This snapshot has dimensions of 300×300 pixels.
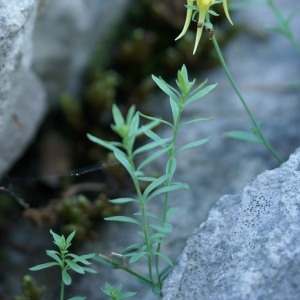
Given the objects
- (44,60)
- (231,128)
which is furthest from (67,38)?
(231,128)

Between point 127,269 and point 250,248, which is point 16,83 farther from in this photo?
point 250,248

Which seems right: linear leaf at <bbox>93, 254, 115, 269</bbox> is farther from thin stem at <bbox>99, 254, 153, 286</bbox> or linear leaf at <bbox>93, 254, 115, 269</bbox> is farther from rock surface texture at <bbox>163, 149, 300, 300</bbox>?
rock surface texture at <bbox>163, 149, 300, 300</bbox>

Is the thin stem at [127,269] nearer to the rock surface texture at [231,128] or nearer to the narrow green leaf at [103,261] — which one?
the narrow green leaf at [103,261]

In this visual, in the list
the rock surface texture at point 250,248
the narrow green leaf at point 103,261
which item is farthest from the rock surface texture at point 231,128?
the rock surface texture at point 250,248

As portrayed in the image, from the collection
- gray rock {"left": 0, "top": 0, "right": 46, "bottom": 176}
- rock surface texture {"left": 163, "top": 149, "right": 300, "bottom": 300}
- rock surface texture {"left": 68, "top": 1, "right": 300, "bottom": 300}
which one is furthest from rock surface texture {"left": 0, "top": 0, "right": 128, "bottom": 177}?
rock surface texture {"left": 163, "top": 149, "right": 300, "bottom": 300}

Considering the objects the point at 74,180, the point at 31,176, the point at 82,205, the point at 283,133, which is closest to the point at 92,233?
the point at 82,205

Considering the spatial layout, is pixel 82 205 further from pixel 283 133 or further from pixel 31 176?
pixel 283 133
